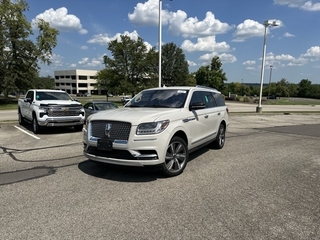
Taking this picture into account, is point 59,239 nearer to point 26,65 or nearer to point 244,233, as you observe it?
point 244,233

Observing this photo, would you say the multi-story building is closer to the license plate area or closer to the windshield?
the windshield

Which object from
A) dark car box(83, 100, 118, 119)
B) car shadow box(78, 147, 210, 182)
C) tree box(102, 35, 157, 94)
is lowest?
car shadow box(78, 147, 210, 182)

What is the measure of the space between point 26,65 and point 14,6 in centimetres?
810

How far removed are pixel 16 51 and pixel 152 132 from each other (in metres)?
35.4

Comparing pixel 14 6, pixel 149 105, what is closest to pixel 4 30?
pixel 14 6

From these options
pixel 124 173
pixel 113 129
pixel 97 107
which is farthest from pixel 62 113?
pixel 113 129

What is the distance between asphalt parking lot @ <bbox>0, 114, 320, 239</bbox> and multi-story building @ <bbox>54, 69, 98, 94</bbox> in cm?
12145

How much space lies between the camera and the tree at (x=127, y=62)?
121 feet

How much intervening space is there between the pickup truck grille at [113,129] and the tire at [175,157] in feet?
3.02

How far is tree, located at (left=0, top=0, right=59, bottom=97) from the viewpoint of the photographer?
31.1 m

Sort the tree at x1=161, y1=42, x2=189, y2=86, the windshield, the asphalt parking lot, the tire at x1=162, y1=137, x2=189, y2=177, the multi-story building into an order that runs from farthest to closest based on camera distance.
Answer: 1. the multi-story building
2. the tree at x1=161, y1=42, x2=189, y2=86
3. the windshield
4. the tire at x1=162, y1=137, x2=189, y2=177
5. the asphalt parking lot

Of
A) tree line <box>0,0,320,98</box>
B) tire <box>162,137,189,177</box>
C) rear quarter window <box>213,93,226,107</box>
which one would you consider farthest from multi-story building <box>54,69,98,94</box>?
tire <box>162,137,189,177</box>

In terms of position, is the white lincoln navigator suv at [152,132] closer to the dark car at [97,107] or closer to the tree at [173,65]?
the dark car at [97,107]

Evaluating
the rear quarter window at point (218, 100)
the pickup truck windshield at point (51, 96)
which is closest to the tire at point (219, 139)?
the rear quarter window at point (218, 100)
